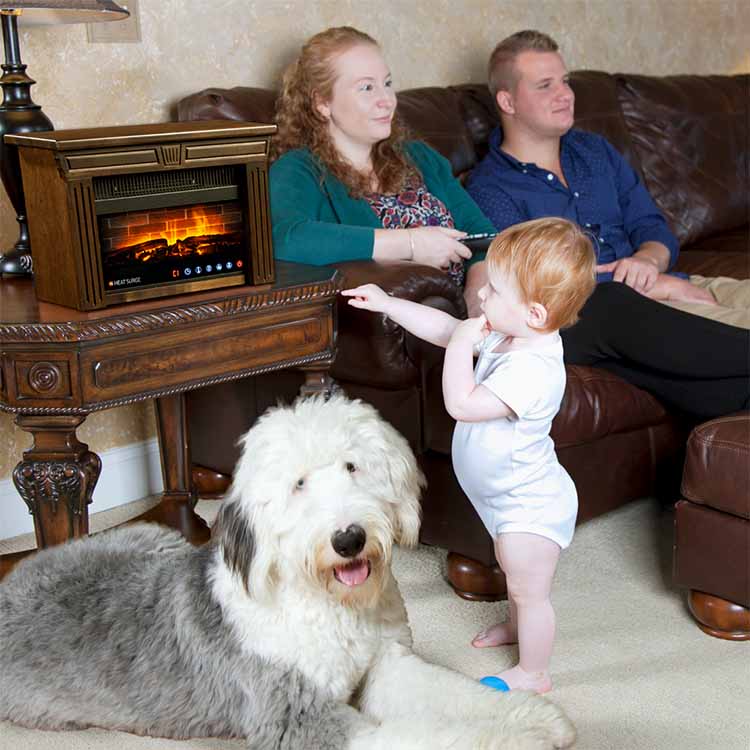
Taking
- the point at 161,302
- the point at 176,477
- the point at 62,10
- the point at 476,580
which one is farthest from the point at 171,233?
the point at 476,580

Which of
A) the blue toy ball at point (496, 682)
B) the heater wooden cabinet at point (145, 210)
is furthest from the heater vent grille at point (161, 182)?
the blue toy ball at point (496, 682)

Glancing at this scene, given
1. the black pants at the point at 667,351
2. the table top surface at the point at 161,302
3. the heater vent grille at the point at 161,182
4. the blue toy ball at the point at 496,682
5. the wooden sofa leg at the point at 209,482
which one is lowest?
the wooden sofa leg at the point at 209,482

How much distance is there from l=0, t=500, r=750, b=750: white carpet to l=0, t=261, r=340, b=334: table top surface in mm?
713

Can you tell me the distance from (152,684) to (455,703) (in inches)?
19.1

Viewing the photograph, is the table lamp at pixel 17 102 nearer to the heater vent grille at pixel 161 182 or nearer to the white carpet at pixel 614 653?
the heater vent grille at pixel 161 182

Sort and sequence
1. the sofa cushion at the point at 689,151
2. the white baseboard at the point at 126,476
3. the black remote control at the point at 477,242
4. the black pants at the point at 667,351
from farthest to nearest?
1. the sofa cushion at the point at 689,151
2. the white baseboard at the point at 126,476
3. the black remote control at the point at 477,242
4. the black pants at the point at 667,351

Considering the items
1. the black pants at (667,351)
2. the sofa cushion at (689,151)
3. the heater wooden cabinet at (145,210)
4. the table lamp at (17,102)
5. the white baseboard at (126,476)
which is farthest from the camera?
the sofa cushion at (689,151)

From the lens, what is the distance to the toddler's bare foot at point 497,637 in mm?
2098

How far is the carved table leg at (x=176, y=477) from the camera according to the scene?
8.59ft

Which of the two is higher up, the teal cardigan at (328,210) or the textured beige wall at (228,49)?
the textured beige wall at (228,49)

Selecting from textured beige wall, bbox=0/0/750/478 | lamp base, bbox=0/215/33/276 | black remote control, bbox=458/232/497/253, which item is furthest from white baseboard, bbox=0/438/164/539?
black remote control, bbox=458/232/497/253

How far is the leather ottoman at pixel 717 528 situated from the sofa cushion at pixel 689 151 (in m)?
1.78

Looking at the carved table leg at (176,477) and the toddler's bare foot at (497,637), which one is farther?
the carved table leg at (176,477)

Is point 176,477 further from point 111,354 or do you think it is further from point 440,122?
point 440,122
